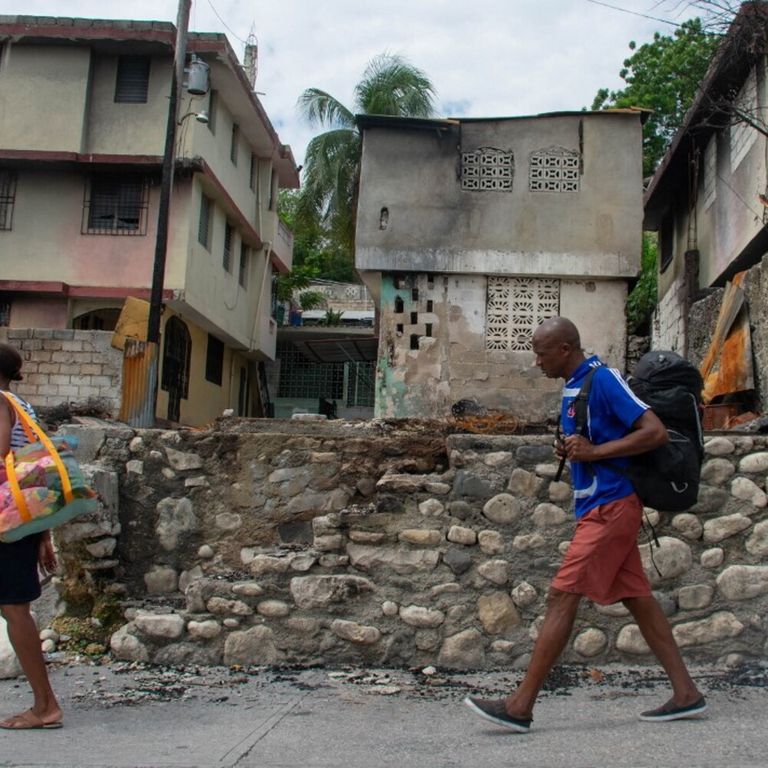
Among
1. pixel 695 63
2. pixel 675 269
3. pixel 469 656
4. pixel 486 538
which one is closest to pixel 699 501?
pixel 486 538

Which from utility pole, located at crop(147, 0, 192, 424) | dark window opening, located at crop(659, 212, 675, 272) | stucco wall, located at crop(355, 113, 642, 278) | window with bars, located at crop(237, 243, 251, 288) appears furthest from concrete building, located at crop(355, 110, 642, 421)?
window with bars, located at crop(237, 243, 251, 288)

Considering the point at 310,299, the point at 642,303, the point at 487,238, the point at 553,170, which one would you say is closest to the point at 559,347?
the point at 487,238

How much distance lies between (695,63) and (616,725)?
16.4 metres

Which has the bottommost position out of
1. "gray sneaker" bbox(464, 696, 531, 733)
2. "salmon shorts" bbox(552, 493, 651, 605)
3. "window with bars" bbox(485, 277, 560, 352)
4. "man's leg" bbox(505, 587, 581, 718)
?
"gray sneaker" bbox(464, 696, 531, 733)

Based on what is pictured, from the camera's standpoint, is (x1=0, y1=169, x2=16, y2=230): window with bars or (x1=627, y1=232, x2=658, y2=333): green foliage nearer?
(x1=0, y1=169, x2=16, y2=230): window with bars

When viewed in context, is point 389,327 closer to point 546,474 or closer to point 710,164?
point 710,164

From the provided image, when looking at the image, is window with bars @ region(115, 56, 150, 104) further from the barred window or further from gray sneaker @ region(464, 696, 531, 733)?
gray sneaker @ region(464, 696, 531, 733)

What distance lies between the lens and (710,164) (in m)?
13.1

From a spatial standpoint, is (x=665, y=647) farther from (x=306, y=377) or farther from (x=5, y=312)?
(x=306, y=377)

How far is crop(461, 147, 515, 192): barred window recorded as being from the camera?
1288cm

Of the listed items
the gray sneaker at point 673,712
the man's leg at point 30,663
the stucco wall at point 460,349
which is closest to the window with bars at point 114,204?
the stucco wall at point 460,349

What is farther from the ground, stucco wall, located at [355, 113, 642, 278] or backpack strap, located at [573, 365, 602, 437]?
stucco wall, located at [355, 113, 642, 278]

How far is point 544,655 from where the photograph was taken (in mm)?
3264

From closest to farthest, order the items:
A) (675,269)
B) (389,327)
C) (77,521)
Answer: (77,521) < (389,327) < (675,269)
